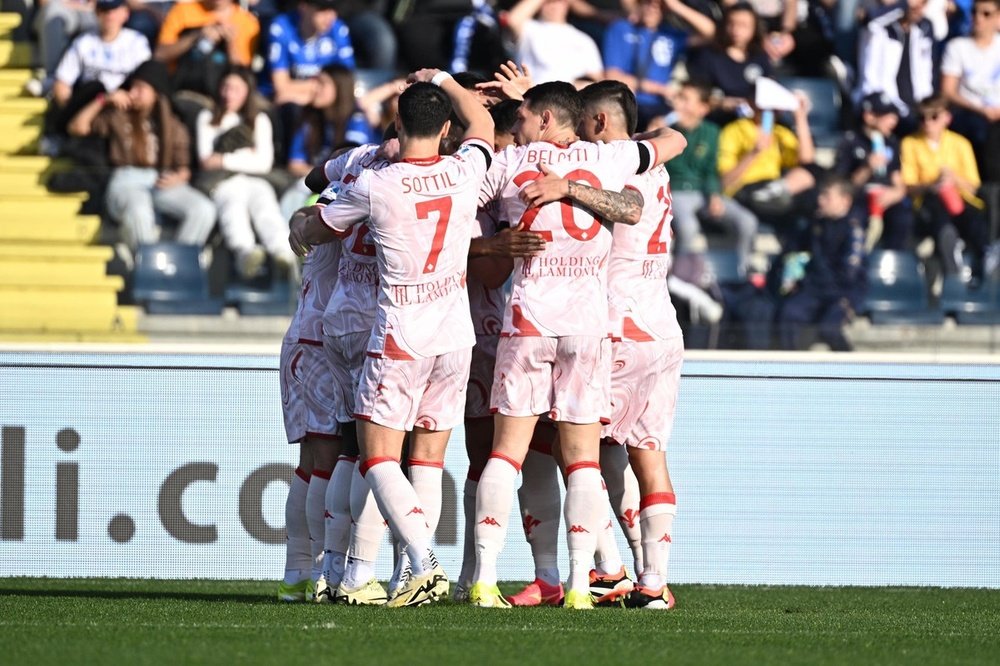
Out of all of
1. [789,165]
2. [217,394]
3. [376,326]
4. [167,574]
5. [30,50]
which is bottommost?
Result: [167,574]

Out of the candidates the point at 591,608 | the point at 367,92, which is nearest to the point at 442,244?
the point at 591,608

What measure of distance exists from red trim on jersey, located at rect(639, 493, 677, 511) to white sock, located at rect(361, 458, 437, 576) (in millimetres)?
1138

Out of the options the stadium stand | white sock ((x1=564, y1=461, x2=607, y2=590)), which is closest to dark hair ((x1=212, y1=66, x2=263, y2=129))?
the stadium stand

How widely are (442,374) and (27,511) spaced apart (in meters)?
3.77

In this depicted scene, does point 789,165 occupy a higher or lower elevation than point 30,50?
lower

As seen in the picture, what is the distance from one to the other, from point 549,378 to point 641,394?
27.3 inches

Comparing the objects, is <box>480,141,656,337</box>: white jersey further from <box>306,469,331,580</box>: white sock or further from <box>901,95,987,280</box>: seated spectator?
<box>901,95,987,280</box>: seated spectator

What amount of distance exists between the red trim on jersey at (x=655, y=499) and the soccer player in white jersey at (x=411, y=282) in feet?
3.63

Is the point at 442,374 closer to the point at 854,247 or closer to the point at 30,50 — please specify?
the point at 854,247

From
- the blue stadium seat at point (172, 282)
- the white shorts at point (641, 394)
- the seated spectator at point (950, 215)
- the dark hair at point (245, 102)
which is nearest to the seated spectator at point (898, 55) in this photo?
the seated spectator at point (950, 215)

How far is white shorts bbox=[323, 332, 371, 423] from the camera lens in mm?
7316

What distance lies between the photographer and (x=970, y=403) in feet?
32.6

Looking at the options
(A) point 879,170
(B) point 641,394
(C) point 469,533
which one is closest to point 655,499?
(B) point 641,394

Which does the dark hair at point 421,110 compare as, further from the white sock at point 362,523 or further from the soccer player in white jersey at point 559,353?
the white sock at point 362,523
